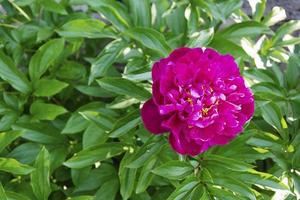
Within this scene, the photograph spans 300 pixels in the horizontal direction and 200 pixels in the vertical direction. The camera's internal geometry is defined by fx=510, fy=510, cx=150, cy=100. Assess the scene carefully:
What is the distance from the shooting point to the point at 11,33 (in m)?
1.78

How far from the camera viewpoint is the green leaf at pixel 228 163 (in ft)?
4.06

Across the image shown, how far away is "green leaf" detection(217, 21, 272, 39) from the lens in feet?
5.43

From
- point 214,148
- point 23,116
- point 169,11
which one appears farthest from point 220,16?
point 23,116

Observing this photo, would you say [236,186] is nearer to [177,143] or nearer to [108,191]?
[177,143]

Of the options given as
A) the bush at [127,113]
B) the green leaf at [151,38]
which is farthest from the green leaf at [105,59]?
the green leaf at [151,38]

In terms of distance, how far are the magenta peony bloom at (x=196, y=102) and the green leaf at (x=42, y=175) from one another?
1.16 ft

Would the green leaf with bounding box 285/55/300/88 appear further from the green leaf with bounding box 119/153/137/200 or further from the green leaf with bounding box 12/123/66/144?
the green leaf with bounding box 12/123/66/144

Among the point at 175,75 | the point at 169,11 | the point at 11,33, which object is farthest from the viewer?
the point at 11,33

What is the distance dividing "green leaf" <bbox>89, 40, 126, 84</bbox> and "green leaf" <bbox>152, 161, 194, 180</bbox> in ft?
1.34

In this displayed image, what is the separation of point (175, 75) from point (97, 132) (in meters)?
0.50

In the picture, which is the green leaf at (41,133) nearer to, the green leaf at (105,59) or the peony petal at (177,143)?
the green leaf at (105,59)

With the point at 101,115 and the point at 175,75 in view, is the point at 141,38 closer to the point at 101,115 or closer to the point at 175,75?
the point at 101,115

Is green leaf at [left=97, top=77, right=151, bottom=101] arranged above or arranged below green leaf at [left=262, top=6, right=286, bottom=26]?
above

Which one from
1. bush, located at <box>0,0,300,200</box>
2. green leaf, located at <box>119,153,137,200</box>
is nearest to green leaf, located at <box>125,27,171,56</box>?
bush, located at <box>0,0,300,200</box>
